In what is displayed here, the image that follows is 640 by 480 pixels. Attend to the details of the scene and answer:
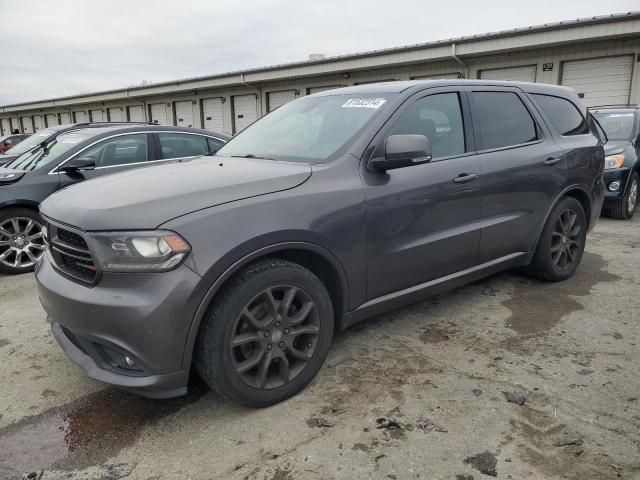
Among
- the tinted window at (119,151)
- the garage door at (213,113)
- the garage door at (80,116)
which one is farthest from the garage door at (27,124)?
the tinted window at (119,151)

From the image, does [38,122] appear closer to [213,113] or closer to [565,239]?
[213,113]

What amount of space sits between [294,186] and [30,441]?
184 cm

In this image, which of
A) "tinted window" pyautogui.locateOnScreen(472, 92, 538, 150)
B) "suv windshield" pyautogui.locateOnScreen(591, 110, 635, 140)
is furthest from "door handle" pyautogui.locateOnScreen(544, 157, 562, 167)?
"suv windshield" pyautogui.locateOnScreen(591, 110, 635, 140)

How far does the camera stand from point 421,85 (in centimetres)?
342

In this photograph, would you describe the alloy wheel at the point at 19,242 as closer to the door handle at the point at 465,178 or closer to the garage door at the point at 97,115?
the door handle at the point at 465,178

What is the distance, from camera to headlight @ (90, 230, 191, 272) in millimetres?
2242

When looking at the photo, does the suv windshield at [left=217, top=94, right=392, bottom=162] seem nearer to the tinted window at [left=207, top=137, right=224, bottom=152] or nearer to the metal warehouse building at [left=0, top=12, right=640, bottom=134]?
the tinted window at [left=207, top=137, right=224, bottom=152]

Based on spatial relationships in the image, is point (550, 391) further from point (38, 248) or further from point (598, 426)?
point (38, 248)

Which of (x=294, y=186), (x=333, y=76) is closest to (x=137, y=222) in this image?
(x=294, y=186)

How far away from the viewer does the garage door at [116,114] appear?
31.5 metres

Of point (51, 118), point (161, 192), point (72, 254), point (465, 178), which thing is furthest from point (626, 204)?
point (51, 118)

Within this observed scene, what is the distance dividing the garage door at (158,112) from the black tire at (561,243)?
2652cm

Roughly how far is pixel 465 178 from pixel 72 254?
8.21 feet

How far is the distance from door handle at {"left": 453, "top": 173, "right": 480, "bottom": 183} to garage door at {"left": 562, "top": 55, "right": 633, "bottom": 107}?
38.6 feet
